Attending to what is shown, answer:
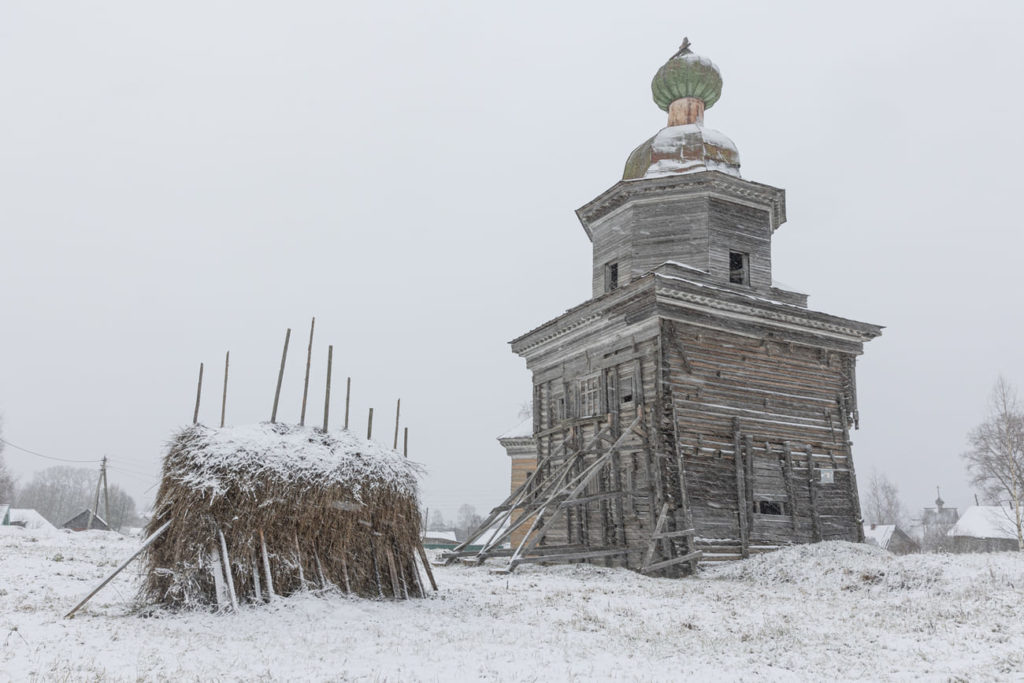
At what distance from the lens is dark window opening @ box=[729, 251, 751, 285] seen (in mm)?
22656

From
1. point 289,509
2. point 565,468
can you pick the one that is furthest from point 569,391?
point 289,509

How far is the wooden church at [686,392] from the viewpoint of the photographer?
19.5 meters

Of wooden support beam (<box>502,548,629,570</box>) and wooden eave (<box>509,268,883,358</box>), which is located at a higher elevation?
wooden eave (<box>509,268,883,358</box>)

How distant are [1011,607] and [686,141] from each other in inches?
652

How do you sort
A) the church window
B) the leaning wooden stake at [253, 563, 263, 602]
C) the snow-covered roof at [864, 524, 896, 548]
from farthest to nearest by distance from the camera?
the snow-covered roof at [864, 524, 896, 548] → the church window → the leaning wooden stake at [253, 563, 263, 602]

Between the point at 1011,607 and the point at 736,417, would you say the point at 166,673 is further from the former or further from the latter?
the point at 736,417

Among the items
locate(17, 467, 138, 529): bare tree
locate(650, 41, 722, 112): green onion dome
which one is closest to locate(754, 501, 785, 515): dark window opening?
locate(650, 41, 722, 112): green onion dome

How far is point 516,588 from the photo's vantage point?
14.6 meters

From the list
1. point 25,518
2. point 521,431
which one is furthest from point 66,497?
point 521,431

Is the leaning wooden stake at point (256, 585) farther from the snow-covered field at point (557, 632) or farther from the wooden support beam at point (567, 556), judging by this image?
the wooden support beam at point (567, 556)

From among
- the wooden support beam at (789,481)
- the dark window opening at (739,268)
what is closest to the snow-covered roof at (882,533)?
the wooden support beam at (789,481)

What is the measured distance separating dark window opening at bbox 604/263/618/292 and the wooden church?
0.03 meters

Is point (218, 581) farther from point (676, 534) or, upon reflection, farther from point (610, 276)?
point (610, 276)

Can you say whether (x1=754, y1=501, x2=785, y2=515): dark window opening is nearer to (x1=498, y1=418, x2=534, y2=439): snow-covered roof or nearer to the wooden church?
the wooden church
